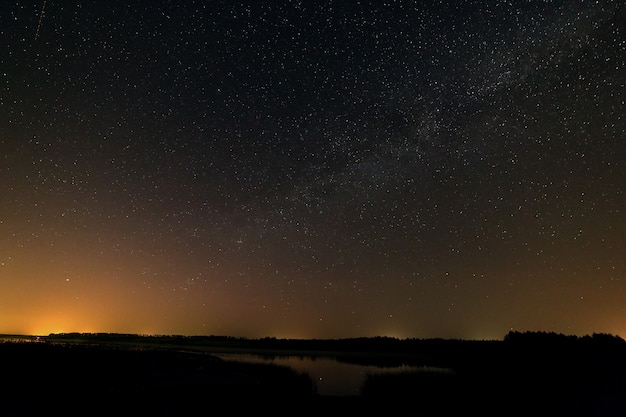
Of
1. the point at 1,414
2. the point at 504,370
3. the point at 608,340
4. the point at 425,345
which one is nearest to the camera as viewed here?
the point at 1,414

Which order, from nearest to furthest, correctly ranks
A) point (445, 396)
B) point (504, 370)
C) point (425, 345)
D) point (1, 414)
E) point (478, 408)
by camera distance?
point (1, 414) → point (478, 408) → point (445, 396) → point (504, 370) → point (425, 345)

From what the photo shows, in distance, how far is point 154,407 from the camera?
16.3m

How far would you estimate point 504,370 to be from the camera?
3041 centimetres

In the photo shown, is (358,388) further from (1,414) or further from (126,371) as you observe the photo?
(1,414)

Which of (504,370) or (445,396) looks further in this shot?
(504,370)

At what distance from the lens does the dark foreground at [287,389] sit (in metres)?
16.5

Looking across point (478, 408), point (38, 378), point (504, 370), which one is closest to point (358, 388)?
point (478, 408)

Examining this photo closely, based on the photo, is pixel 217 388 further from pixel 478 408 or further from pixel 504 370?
pixel 504 370

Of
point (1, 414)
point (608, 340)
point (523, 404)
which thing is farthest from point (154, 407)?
point (608, 340)

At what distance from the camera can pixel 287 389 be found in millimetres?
23172

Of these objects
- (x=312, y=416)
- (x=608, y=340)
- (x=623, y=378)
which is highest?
(x=608, y=340)

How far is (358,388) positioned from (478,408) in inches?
318

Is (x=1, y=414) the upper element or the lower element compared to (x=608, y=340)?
lower

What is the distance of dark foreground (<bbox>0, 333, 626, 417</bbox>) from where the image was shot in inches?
651
